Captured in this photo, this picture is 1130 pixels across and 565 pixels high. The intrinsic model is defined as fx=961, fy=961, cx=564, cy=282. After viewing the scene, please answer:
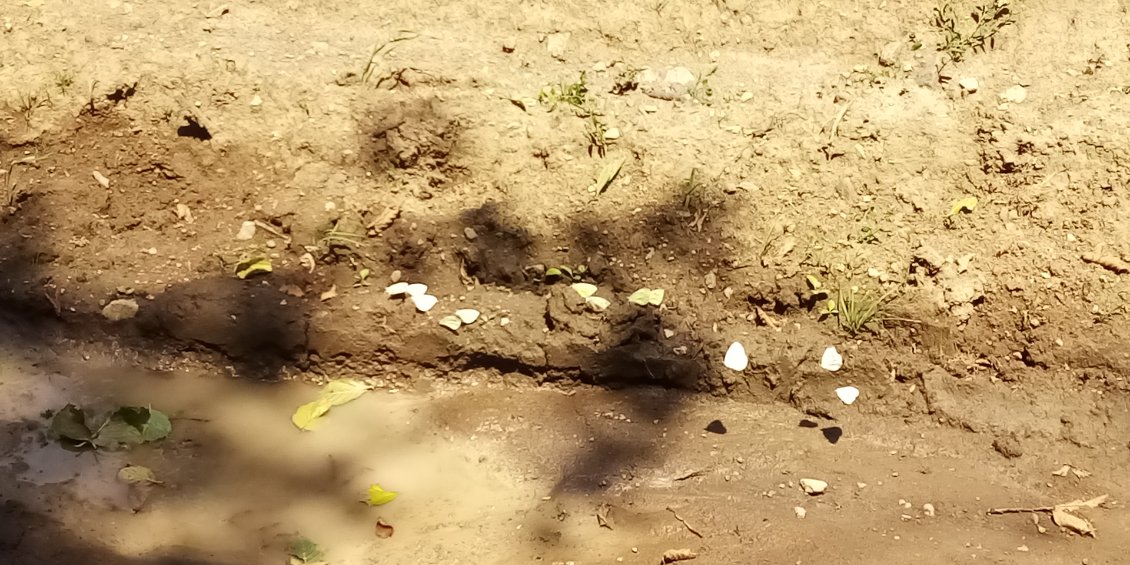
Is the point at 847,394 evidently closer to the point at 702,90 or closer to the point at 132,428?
the point at 702,90

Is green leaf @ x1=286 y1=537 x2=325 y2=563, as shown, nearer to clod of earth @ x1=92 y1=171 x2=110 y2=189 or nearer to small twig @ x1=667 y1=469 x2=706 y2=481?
small twig @ x1=667 y1=469 x2=706 y2=481

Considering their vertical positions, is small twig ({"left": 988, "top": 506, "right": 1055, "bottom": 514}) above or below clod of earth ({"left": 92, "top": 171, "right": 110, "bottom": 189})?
below

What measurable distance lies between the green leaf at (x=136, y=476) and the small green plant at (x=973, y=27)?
121 inches

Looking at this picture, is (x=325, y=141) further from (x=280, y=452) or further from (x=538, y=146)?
(x=280, y=452)

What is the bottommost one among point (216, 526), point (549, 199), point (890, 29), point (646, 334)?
point (216, 526)

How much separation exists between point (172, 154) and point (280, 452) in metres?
1.23

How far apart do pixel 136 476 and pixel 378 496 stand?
714 millimetres

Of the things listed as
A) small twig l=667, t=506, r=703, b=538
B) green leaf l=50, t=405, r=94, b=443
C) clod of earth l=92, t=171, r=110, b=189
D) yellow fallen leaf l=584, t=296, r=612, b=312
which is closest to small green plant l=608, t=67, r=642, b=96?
yellow fallen leaf l=584, t=296, r=612, b=312

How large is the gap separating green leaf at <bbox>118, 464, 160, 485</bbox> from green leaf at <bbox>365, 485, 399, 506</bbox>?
62 cm

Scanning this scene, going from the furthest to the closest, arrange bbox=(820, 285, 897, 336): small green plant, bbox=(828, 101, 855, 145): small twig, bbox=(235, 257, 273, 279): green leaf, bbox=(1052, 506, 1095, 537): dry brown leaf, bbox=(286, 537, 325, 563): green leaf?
bbox=(828, 101, 855, 145): small twig, bbox=(235, 257, 273, 279): green leaf, bbox=(820, 285, 897, 336): small green plant, bbox=(1052, 506, 1095, 537): dry brown leaf, bbox=(286, 537, 325, 563): green leaf

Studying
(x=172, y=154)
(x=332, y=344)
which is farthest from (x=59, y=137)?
(x=332, y=344)

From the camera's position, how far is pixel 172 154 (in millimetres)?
3455

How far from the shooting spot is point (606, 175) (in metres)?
3.37

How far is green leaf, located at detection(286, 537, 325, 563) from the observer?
Result: 2.62 m
